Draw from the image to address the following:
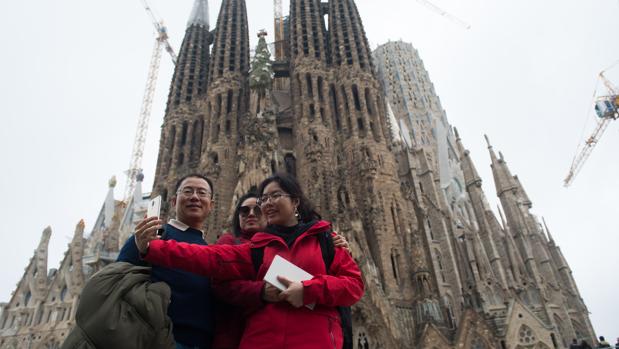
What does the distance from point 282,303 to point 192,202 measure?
3.74 feet

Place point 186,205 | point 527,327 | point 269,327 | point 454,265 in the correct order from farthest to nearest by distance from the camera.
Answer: point 454,265, point 527,327, point 186,205, point 269,327

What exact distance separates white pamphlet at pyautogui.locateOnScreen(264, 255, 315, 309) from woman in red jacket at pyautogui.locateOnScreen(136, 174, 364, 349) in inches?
1.4

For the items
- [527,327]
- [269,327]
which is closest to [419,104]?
[527,327]

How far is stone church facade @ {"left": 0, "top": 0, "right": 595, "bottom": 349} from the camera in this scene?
1797 cm

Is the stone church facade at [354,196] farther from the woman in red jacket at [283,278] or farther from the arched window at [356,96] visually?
the woman in red jacket at [283,278]

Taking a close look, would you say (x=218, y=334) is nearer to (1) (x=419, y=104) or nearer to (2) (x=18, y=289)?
(2) (x=18, y=289)

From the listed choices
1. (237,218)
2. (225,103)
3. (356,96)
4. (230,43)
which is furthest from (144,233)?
(230,43)

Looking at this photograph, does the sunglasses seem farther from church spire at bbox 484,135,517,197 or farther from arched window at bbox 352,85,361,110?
church spire at bbox 484,135,517,197

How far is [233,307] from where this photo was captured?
3.00 m

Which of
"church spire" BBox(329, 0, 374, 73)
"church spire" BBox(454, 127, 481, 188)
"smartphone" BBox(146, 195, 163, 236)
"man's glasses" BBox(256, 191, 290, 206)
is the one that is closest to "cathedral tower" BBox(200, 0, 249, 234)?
"church spire" BBox(329, 0, 374, 73)

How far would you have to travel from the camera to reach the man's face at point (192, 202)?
10.7 ft

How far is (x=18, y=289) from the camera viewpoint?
30266 mm

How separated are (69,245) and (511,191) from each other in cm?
3326

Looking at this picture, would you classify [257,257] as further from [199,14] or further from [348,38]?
[199,14]
